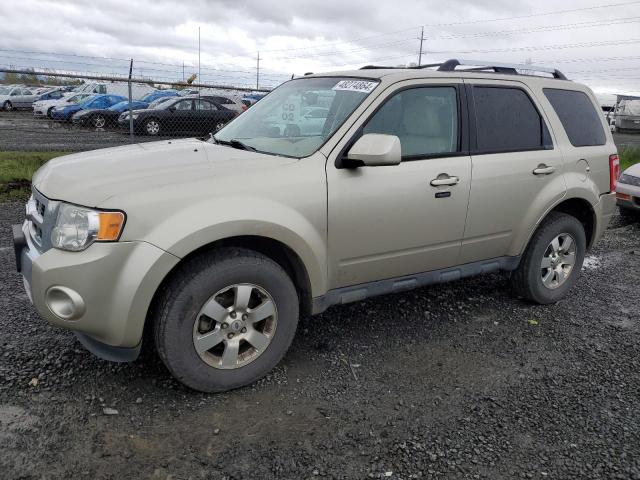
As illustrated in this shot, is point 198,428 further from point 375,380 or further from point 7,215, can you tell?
point 7,215

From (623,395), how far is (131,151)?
3364mm

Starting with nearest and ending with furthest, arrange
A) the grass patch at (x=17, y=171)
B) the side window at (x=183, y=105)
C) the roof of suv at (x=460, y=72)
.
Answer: the roof of suv at (x=460, y=72), the grass patch at (x=17, y=171), the side window at (x=183, y=105)

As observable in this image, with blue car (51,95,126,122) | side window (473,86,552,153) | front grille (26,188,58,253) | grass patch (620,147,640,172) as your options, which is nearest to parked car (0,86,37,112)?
blue car (51,95,126,122)

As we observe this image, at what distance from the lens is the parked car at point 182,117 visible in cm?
1673

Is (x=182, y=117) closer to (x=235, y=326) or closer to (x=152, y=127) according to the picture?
(x=152, y=127)

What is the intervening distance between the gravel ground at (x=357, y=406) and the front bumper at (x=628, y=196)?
13.2 ft

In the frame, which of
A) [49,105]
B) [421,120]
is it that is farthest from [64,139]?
[421,120]

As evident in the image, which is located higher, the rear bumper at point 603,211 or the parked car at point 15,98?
the parked car at point 15,98

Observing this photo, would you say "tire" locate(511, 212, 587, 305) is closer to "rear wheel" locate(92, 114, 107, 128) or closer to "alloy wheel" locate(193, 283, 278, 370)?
"alloy wheel" locate(193, 283, 278, 370)

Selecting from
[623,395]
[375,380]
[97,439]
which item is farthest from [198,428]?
[623,395]

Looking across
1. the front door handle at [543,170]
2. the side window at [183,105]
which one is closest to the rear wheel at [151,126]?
the side window at [183,105]

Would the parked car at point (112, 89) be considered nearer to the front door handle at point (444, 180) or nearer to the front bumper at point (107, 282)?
the front door handle at point (444, 180)

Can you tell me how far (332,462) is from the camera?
99.4 inches

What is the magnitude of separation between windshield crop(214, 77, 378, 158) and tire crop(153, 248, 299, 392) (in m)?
0.78
